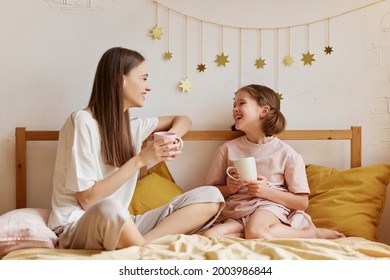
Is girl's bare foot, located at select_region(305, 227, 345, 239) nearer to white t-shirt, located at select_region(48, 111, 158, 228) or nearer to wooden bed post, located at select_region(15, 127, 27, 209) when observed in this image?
white t-shirt, located at select_region(48, 111, 158, 228)

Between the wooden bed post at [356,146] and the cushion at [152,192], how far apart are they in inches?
27.9

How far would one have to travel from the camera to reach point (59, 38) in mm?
2080

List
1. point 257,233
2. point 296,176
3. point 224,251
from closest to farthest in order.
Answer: point 224,251, point 257,233, point 296,176

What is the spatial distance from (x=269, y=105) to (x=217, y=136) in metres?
0.26

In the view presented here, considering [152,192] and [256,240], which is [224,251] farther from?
[152,192]

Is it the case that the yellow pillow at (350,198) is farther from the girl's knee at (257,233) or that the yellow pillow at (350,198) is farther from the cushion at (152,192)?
the cushion at (152,192)

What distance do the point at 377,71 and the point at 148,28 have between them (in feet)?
3.18

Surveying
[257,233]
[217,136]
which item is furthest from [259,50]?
[257,233]

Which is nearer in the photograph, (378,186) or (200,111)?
(378,186)

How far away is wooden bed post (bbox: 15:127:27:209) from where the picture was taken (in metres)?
2.03

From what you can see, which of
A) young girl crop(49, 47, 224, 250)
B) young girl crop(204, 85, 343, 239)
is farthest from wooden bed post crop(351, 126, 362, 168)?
young girl crop(49, 47, 224, 250)

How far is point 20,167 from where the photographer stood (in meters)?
2.04
